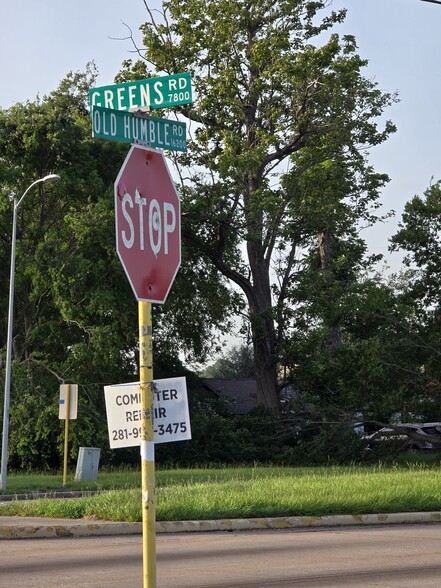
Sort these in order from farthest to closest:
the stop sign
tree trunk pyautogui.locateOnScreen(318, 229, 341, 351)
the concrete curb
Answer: tree trunk pyautogui.locateOnScreen(318, 229, 341, 351)
the concrete curb
the stop sign

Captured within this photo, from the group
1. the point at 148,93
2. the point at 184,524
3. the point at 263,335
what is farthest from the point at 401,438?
the point at 148,93

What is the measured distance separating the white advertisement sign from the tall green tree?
3652 cm

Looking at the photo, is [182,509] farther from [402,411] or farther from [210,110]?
[210,110]

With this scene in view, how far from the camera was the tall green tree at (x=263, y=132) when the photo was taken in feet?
140

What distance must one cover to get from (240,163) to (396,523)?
26.3 meters

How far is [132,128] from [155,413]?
1466mm

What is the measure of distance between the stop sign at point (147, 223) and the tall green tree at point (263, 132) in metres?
36.4

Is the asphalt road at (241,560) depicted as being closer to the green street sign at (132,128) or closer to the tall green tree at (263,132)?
the green street sign at (132,128)

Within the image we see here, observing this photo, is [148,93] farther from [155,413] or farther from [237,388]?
[237,388]

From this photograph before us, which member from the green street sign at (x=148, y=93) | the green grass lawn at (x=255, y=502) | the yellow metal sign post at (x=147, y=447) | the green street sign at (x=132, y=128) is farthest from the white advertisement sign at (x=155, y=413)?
the green grass lawn at (x=255, y=502)

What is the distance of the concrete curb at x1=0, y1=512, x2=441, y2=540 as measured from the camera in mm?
15691

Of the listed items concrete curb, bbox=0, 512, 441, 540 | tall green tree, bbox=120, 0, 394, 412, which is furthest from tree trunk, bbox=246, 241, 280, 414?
concrete curb, bbox=0, 512, 441, 540

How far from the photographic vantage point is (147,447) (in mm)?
4977

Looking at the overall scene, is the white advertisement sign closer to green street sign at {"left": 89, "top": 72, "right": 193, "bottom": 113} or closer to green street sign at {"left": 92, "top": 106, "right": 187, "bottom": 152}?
green street sign at {"left": 92, "top": 106, "right": 187, "bottom": 152}
